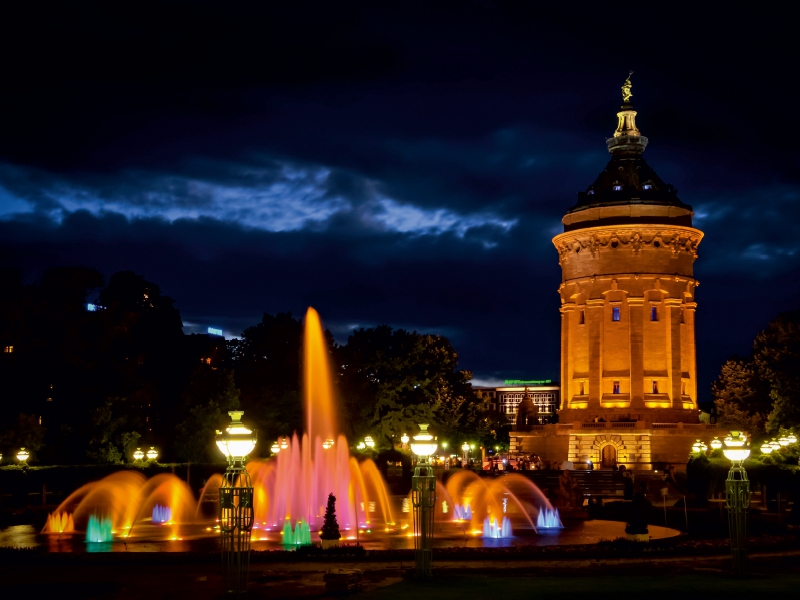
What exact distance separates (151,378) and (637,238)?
3734 cm

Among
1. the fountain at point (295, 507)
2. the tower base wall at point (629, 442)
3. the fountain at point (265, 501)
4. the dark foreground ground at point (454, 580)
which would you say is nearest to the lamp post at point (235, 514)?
the dark foreground ground at point (454, 580)

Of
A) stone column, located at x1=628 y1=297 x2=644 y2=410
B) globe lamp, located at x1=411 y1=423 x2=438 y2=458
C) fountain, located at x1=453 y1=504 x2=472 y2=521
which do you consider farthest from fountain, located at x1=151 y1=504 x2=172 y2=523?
stone column, located at x1=628 y1=297 x2=644 y2=410

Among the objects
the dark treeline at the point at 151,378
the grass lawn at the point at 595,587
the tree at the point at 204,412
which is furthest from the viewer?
the tree at the point at 204,412

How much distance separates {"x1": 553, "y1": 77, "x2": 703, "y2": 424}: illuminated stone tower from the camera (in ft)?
269

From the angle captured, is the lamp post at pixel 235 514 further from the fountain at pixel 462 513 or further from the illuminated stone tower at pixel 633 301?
the illuminated stone tower at pixel 633 301

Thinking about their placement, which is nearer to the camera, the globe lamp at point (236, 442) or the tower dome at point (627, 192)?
the globe lamp at point (236, 442)

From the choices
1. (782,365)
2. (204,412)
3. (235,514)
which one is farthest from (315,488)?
(782,365)

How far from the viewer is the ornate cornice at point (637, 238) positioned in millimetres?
81938

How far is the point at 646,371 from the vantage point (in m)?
82.3

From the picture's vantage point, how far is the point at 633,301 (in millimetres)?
82625

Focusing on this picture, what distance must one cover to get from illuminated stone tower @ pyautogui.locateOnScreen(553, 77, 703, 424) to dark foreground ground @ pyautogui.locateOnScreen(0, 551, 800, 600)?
55660 mm

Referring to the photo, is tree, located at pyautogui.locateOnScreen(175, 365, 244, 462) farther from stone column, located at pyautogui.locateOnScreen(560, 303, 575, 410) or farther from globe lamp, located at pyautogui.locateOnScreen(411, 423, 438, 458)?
globe lamp, located at pyautogui.locateOnScreen(411, 423, 438, 458)

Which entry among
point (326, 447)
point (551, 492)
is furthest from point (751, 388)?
point (326, 447)

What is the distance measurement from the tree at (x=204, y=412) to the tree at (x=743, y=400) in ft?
124
